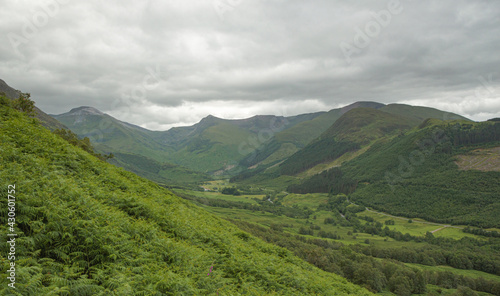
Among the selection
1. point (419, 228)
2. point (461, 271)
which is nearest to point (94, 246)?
point (461, 271)

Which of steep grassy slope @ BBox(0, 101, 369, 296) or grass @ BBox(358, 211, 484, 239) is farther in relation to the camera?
grass @ BBox(358, 211, 484, 239)

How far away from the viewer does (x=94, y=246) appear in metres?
10.8

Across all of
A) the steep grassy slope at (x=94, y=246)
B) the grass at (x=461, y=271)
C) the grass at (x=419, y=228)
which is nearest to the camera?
the steep grassy slope at (x=94, y=246)

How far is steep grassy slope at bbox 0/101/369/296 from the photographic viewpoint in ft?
28.9

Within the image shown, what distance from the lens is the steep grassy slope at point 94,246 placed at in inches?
346


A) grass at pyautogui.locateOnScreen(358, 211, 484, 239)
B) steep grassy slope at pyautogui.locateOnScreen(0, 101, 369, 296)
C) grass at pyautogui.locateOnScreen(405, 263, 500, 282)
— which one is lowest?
grass at pyautogui.locateOnScreen(405, 263, 500, 282)

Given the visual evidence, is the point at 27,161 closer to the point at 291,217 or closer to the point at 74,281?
the point at 74,281

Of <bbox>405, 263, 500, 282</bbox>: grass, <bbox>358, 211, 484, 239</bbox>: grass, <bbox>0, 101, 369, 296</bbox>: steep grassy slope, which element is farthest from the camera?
<bbox>358, 211, 484, 239</bbox>: grass

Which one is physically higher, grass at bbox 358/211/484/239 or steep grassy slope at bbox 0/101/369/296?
steep grassy slope at bbox 0/101/369/296

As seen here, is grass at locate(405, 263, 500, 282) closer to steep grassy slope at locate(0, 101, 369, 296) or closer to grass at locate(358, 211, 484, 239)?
grass at locate(358, 211, 484, 239)

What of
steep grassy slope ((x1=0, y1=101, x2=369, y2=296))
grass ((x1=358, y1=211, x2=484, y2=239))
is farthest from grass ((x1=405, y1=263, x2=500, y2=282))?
steep grassy slope ((x1=0, y1=101, x2=369, y2=296))

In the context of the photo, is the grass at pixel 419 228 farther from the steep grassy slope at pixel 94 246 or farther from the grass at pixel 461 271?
the steep grassy slope at pixel 94 246

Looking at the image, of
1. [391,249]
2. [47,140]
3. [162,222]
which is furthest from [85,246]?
[391,249]

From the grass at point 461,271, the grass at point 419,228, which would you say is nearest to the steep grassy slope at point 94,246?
the grass at point 461,271
